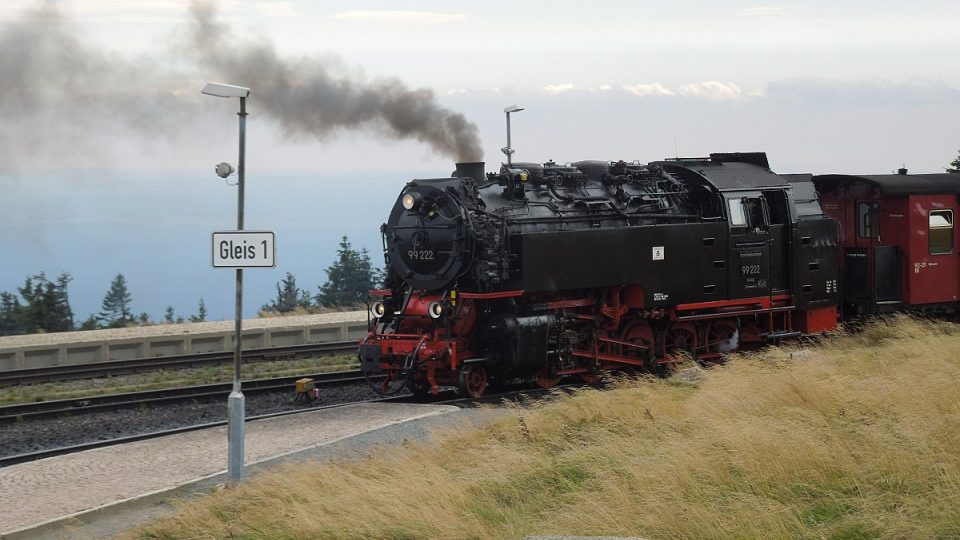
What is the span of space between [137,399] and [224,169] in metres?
6.36

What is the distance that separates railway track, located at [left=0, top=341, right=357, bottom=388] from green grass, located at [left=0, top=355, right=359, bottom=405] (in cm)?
24

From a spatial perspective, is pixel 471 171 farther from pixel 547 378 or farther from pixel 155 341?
pixel 155 341

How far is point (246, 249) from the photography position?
439 inches

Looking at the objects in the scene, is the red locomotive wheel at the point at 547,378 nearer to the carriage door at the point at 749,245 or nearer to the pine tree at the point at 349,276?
the carriage door at the point at 749,245

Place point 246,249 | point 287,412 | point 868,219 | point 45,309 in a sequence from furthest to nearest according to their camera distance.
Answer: point 45,309 → point 868,219 → point 287,412 → point 246,249

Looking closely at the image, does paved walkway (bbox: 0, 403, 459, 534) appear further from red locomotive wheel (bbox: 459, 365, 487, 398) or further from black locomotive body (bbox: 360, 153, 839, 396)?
black locomotive body (bbox: 360, 153, 839, 396)

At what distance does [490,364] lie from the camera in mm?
15812

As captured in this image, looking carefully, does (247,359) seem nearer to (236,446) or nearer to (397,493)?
(236,446)

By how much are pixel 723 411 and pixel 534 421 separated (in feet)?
7.07

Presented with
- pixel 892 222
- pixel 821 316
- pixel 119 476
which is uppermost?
pixel 892 222

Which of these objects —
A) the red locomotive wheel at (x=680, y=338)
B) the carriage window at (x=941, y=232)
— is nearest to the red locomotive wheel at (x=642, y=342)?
the red locomotive wheel at (x=680, y=338)

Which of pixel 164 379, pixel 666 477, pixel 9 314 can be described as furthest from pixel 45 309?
pixel 666 477

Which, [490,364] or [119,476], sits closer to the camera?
[119,476]

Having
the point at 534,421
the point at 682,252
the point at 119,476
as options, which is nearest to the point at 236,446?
the point at 119,476
